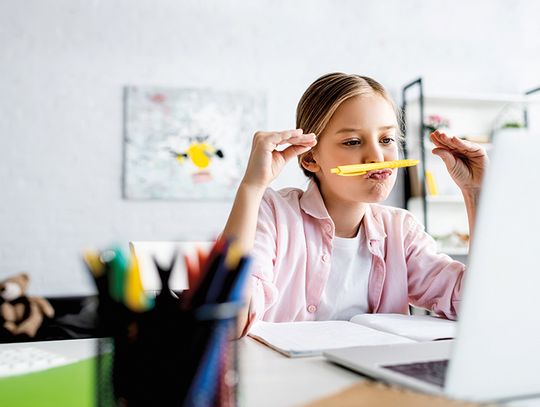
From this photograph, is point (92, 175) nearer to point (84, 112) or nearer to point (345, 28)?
point (84, 112)

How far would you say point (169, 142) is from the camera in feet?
9.98

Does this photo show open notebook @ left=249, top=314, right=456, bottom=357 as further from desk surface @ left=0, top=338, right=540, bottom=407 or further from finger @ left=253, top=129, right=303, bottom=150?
finger @ left=253, top=129, right=303, bottom=150

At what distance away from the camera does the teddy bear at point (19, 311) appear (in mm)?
2322

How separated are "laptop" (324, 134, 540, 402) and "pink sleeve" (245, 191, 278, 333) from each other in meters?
0.40

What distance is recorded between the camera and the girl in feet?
3.61

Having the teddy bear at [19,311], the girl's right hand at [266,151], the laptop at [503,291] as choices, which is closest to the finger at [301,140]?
the girl's right hand at [266,151]

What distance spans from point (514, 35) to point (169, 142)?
7.65 feet

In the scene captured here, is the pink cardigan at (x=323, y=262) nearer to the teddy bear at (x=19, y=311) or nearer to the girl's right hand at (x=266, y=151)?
the girl's right hand at (x=266, y=151)

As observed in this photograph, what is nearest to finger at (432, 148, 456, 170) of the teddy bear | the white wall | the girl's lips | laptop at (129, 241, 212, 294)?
the girl's lips

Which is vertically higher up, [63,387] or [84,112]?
[84,112]

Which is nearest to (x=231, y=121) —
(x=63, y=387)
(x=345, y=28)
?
(x=345, y=28)

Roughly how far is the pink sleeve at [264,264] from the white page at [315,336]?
0.04 m

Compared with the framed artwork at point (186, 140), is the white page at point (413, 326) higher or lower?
lower

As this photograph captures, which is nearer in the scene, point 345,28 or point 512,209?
point 512,209
